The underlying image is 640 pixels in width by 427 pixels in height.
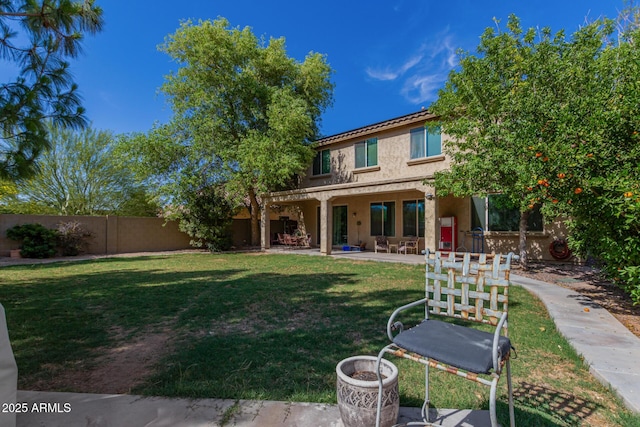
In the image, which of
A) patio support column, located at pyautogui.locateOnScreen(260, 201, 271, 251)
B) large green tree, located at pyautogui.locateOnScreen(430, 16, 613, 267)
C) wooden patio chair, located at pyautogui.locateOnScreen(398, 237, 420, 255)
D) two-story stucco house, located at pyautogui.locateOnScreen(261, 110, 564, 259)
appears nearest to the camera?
large green tree, located at pyautogui.locateOnScreen(430, 16, 613, 267)

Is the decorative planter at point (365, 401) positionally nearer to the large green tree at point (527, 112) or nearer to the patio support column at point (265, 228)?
the large green tree at point (527, 112)

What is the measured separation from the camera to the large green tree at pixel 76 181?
19062 mm

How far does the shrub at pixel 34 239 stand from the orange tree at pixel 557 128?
1568 centimetres

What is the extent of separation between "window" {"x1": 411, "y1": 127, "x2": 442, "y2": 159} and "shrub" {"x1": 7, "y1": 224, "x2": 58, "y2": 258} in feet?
51.7

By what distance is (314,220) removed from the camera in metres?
18.5

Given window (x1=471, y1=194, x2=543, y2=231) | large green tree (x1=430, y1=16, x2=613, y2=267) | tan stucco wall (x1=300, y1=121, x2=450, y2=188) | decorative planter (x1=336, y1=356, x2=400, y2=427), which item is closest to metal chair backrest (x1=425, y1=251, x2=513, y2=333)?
decorative planter (x1=336, y1=356, x2=400, y2=427)

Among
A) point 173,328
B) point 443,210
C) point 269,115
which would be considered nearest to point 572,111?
point 173,328

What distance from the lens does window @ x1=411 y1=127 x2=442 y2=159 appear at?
41.8 ft

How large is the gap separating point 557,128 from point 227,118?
14.2m

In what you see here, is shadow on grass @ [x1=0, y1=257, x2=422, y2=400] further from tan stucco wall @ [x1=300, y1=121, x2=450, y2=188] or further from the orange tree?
tan stucco wall @ [x1=300, y1=121, x2=450, y2=188]

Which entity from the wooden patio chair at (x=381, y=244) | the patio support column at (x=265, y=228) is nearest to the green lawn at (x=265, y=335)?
the wooden patio chair at (x=381, y=244)

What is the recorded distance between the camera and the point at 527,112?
272 inches

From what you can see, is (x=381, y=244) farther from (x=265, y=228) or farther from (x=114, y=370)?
(x=114, y=370)

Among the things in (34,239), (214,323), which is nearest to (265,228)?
(34,239)
